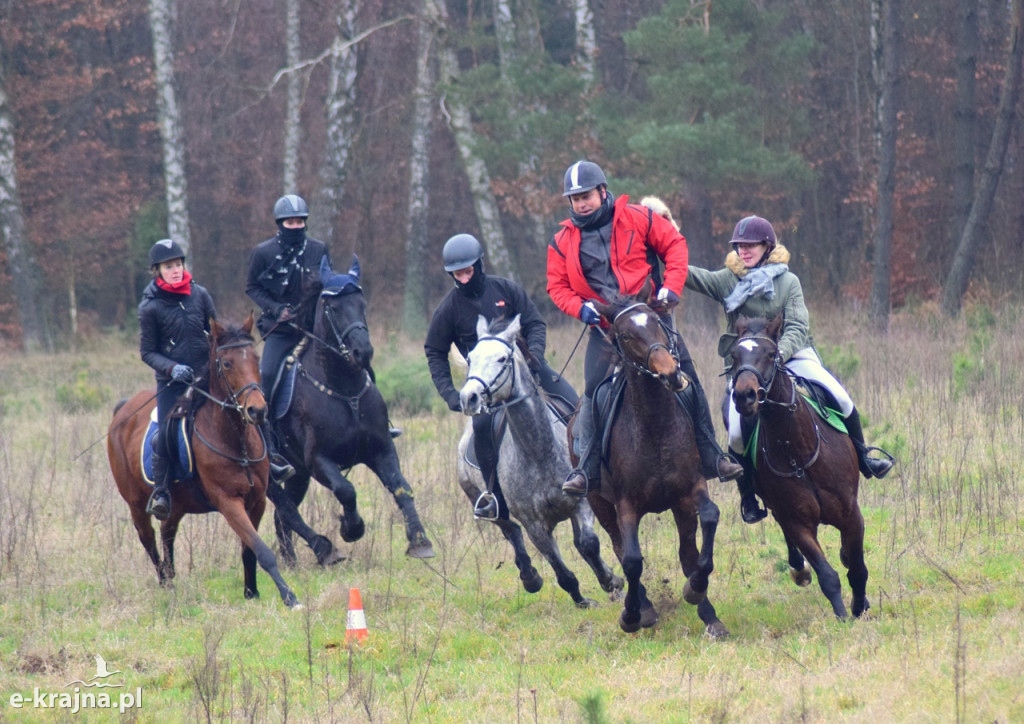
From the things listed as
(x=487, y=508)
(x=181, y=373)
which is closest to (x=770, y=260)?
(x=487, y=508)

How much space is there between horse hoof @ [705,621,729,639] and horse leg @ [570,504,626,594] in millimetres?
1038

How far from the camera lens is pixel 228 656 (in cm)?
820

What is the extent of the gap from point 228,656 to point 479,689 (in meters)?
2.01

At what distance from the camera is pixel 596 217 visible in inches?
324

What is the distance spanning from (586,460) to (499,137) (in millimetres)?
21479

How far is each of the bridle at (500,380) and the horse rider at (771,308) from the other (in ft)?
4.73

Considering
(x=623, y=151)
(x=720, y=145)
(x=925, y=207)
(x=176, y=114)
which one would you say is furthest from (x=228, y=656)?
(x=925, y=207)

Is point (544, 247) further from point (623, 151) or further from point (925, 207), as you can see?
point (925, 207)

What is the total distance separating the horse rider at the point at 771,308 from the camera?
8.02 meters

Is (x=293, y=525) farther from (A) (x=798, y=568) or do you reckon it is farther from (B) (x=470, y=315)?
(A) (x=798, y=568)

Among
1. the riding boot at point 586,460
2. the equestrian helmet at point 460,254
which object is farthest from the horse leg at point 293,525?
the riding boot at point 586,460

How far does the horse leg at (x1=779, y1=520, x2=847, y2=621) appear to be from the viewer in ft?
25.0

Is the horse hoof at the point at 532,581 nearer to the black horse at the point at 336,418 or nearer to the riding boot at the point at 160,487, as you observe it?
the black horse at the point at 336,418

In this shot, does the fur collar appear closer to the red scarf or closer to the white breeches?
the white breeches
